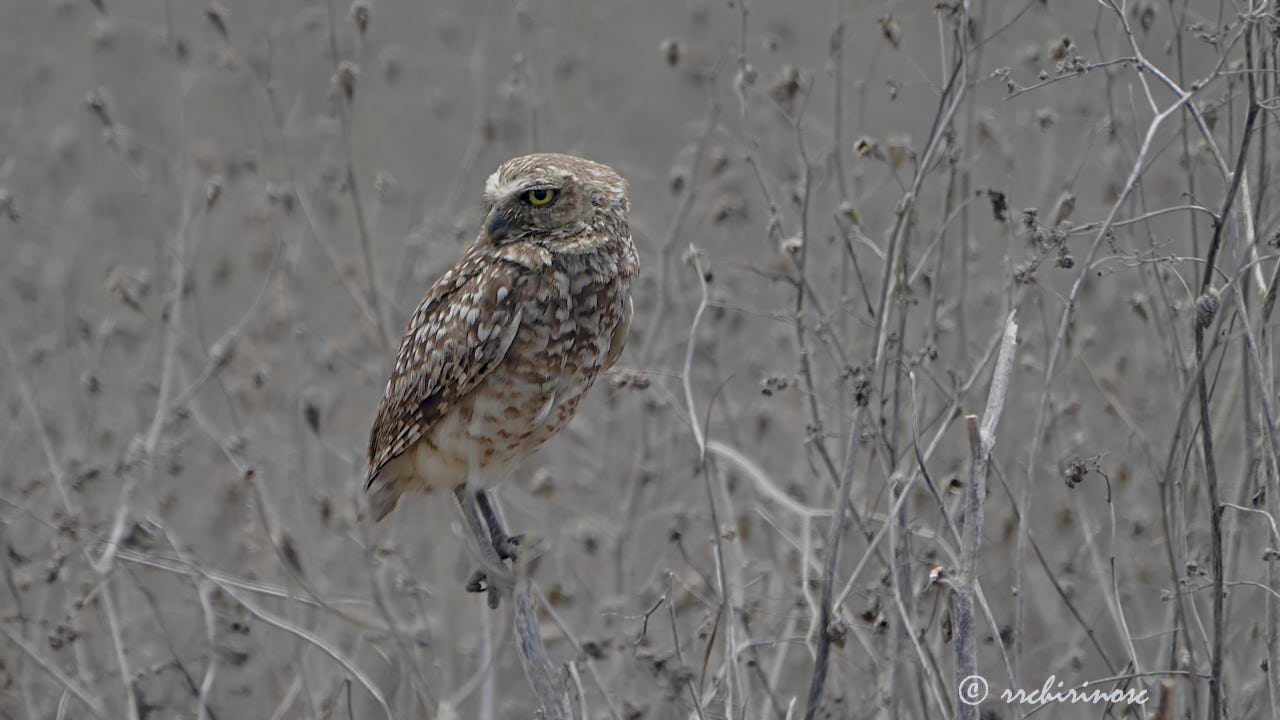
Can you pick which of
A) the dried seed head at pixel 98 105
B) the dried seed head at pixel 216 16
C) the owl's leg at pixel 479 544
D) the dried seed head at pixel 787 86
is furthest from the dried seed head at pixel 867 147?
the dried seed head at pixel 98 105

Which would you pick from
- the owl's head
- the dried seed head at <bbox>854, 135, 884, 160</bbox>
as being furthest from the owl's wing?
the dried seed head at <bbox>854, 135, 884, 160</bbox>

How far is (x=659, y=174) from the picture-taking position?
35.2 feet

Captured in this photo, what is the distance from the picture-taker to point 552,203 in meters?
3.99

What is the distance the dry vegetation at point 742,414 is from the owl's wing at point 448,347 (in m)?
0.33

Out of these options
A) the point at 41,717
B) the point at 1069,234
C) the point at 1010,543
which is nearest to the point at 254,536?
the point at 41,717

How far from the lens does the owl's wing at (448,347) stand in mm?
4027

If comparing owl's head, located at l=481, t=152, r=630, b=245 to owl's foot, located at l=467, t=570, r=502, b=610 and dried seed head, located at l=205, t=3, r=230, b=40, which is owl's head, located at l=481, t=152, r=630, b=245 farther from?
dried seed head, located at l=205, t=3, r=230, b=40

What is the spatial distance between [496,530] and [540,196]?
113 centimetres

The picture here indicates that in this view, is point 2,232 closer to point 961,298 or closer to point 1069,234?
point 961,298

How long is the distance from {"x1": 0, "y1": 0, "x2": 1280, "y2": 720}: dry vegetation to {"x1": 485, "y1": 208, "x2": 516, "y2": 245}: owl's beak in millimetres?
561

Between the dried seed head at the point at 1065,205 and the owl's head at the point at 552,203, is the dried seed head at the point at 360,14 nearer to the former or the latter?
the owl's head at the point at 552,203

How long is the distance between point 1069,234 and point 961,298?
1.23 m

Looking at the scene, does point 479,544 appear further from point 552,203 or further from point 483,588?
point 552,203

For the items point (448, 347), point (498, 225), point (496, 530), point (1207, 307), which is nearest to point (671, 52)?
point (498, 225)
